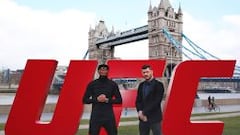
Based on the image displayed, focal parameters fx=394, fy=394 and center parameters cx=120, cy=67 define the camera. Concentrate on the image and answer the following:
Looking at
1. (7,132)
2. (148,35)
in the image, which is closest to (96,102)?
(7,132)

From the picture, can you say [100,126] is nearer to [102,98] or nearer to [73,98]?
[102,98]

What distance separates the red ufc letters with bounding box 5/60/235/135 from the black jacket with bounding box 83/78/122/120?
6.64 ft

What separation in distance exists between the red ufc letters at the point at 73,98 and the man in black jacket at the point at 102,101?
80.4 inches

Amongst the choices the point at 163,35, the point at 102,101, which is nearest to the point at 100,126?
the point at 102,101

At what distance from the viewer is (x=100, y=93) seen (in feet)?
20.9

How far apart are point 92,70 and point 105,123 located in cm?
242

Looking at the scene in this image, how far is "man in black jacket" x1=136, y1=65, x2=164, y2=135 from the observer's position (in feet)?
20.9

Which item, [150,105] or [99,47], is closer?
[150,105]

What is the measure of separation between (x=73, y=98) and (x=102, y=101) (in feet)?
7.58

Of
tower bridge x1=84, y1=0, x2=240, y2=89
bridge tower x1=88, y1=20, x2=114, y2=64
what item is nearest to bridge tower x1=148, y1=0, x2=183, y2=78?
tower bridge x1=84, y1=0, x2=240, y2=89

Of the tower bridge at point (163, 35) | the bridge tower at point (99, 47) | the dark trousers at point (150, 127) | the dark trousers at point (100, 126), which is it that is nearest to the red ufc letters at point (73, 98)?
the dark trousers at point (150, 127)

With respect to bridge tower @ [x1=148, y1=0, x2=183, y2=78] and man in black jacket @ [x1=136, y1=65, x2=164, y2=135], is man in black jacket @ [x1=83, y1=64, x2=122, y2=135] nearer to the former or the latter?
man in black jacket @ [x1=136, y1=65, x2=164, y2=135]

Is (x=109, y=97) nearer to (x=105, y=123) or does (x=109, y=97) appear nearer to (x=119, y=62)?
(x=105, y=123)

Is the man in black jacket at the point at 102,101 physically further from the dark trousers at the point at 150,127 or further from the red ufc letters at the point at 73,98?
the red ufc letters at the point at 73,98
